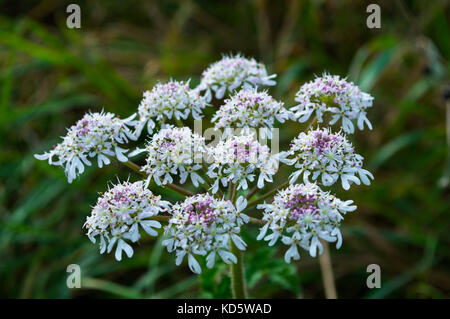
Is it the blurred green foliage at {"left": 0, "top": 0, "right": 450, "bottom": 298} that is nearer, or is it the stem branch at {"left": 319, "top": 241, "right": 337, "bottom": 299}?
the stem branch at {"left": 319, "top": 241, "right": 337, "bottom": 299}

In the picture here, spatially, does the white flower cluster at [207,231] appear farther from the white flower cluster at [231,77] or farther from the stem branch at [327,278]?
the stem branch at [327,278]

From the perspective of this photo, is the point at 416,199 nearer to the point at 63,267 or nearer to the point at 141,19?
the point at 63,267

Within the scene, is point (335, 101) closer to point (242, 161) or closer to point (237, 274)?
point (242, 161)

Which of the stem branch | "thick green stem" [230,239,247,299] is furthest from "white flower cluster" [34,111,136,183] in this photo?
the stem branch

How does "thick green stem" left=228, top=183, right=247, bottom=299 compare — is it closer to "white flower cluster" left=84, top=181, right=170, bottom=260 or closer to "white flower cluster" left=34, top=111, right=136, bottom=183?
"white flower cluster" left=84, top=181, right=170, bottom=260

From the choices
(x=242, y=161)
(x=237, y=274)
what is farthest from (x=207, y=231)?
(x=237, y=274)
